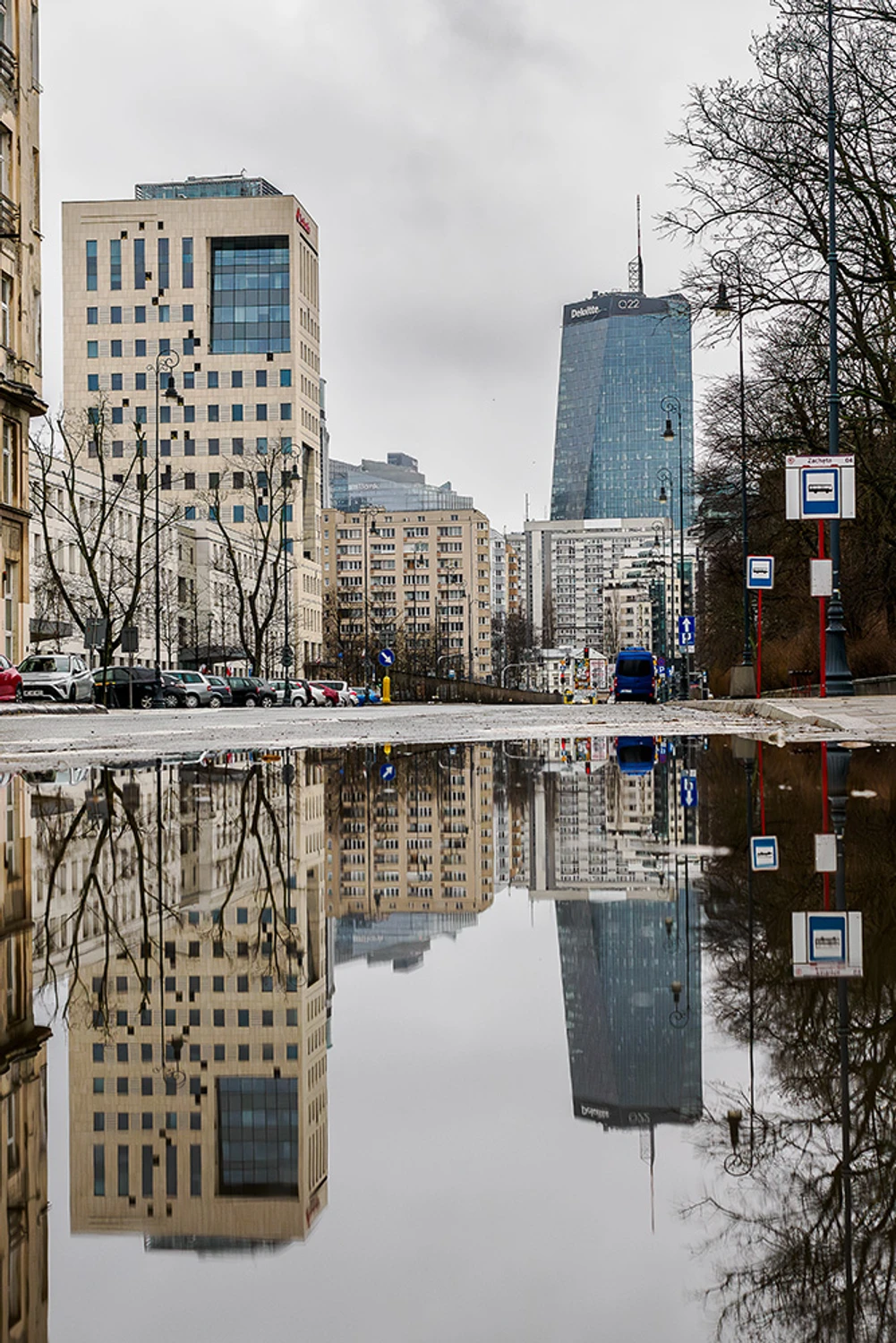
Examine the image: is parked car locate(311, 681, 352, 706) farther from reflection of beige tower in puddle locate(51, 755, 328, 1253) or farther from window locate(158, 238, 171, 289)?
reflection of beige tower in puddle locate(51, 755, 328, 1253)

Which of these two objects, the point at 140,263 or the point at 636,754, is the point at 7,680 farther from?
the point at 140,263

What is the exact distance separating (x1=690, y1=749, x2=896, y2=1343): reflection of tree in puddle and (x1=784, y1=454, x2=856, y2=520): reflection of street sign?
746 inches

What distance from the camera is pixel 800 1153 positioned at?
8.45 ft

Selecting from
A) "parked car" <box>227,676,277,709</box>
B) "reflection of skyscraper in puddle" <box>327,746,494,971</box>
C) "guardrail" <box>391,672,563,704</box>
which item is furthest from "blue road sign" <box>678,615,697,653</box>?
"guardrail" <box>391,672,563,704</box>

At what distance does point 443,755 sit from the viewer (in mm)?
15398

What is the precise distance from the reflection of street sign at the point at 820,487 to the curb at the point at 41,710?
76.4 ft

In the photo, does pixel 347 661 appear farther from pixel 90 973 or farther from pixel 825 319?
pixel 90 973

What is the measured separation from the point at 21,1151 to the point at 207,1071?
55 centimetres

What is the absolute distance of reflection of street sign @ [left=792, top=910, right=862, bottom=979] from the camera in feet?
12.9

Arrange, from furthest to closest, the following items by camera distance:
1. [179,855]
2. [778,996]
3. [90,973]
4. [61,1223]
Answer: [179,855] < [90,973] < [778,996] < [61,1223]

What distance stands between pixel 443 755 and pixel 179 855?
869 cm

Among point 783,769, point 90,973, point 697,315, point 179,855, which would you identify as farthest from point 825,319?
point 90,973

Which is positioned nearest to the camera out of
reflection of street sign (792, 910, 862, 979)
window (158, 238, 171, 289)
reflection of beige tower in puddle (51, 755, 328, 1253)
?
reflection of beige tower in puddle (51, 755, 328, 1253)

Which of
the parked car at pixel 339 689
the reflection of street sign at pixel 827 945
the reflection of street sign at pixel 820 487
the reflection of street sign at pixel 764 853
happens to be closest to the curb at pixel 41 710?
the reflection of street sign at pixel 820 487
